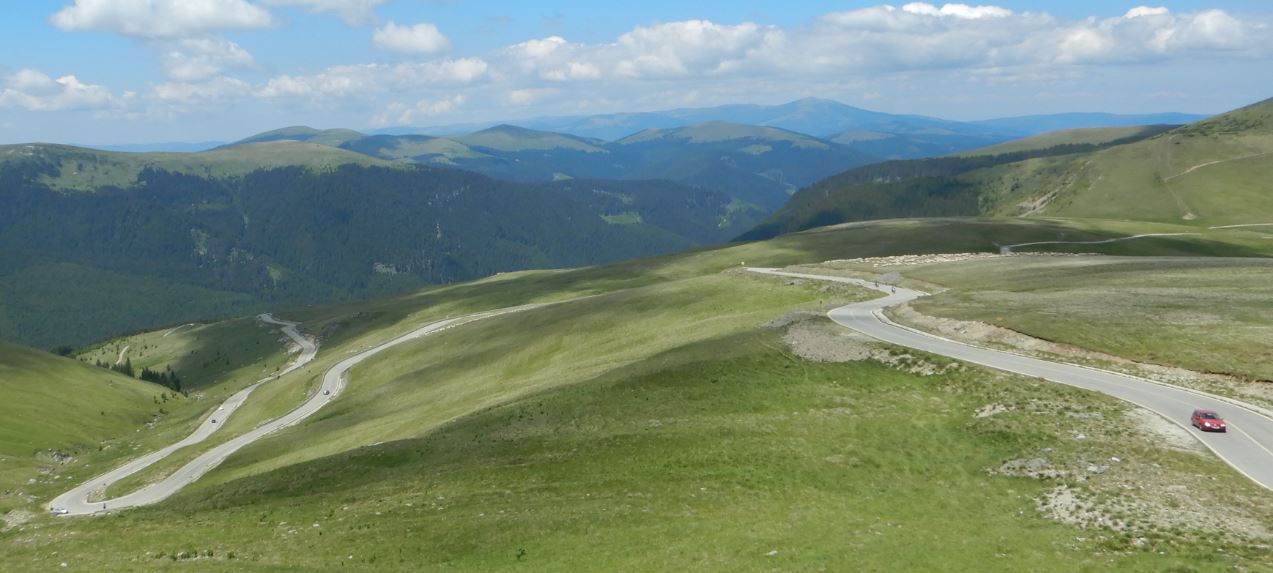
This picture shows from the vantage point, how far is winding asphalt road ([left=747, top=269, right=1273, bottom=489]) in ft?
119

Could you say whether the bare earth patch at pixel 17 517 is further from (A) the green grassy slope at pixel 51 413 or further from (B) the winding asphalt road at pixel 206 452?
(A) the green grassy slope at pixel 51 413

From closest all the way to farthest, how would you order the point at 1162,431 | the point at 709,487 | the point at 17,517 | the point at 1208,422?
1. the point at 709,487
2. the point at 1208,422
3. the point at 1162,431
4. the point at 17,517

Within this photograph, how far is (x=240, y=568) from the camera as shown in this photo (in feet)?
99.8

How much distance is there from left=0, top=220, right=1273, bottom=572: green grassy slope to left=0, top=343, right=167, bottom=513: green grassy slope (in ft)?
111

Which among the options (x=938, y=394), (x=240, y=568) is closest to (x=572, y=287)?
(x=938, y=394)

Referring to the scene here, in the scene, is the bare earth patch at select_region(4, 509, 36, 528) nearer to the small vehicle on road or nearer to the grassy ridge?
the grassy ridge

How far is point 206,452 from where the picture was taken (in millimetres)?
87938

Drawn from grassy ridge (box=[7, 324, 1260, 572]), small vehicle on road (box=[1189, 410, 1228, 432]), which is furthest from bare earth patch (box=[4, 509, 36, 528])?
small vehicle on road (box=[1189, 410, 1228, 432])

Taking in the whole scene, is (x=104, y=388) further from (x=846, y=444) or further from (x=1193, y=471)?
(x=1193, y=471)

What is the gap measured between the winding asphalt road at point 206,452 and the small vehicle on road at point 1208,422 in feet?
222

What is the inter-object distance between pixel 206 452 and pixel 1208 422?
94.7 meters

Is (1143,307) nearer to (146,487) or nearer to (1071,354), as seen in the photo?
(1071,354)

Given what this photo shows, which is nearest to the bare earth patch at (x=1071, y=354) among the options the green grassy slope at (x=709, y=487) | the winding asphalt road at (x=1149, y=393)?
the winding asphalt road at (x=1149, y=393)

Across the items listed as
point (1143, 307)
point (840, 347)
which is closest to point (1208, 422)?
point (840, 347)
